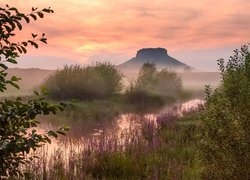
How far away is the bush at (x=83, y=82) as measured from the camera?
33750 millimetres

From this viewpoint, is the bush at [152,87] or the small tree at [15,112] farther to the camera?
the bush at [152,87]

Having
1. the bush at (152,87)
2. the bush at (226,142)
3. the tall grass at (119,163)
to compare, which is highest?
the bush at (152,87)

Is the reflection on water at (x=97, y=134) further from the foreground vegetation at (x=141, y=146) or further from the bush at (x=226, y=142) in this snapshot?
the bush at (x=226, y=142)

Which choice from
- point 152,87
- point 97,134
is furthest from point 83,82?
point 97,134

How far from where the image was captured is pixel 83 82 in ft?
113

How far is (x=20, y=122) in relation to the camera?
4727 mm

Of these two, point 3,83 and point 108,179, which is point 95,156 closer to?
point 108,179

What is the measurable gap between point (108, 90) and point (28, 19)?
3274 cm

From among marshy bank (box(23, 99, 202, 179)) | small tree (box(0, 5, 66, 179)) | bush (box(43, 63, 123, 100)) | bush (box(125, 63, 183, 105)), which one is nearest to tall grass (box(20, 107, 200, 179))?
marshy bank (box(23, 99, 202, 179))

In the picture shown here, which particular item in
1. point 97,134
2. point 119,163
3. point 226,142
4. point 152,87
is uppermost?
point 152,87

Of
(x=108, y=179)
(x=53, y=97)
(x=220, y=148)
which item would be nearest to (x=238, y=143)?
(x=220, y=148)

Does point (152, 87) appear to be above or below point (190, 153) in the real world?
above

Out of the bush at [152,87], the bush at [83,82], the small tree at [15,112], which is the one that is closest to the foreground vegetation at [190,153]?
the small tree at [15,112]

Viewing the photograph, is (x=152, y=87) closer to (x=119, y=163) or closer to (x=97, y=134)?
(x=97, y=134)
